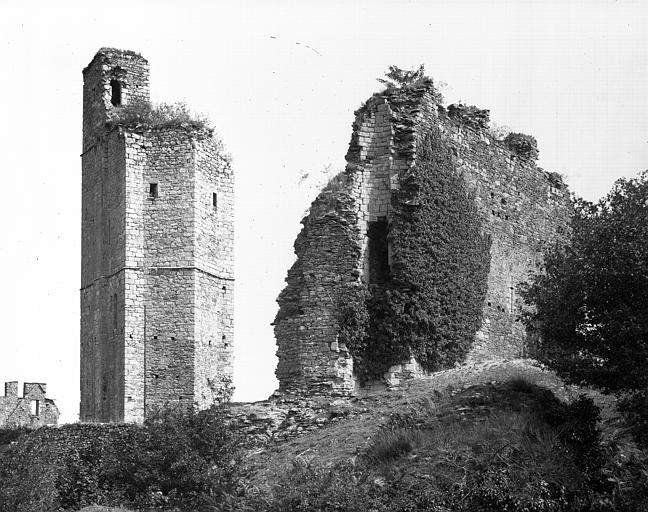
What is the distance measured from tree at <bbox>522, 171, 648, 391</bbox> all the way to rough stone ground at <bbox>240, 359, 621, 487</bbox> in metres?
1.41

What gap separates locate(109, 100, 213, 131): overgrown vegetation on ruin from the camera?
181 ft

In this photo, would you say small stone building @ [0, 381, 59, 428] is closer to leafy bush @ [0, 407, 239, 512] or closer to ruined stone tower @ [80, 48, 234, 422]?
ruined stone tower @ [80, 48, 234, 422]

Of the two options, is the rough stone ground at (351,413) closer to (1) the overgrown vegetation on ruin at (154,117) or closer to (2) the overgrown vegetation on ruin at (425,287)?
(2) the overgrown vegetation on ruin at (425,287)

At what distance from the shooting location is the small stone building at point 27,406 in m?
78.2

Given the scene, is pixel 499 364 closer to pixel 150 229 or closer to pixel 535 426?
pixel 535 426

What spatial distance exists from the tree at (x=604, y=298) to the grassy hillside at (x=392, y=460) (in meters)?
0.82

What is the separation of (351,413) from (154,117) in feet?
90.0

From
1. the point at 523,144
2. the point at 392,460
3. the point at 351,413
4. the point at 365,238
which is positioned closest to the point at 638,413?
the point at 392,460

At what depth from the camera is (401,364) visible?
31.7 m

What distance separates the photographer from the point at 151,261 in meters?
55.0

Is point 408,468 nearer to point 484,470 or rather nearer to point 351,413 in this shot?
point 484,470

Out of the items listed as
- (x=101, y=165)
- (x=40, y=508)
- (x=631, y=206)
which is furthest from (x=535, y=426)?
(x=101, y=165)

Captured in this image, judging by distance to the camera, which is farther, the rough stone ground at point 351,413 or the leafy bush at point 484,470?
the rough stone ground at point 351,413


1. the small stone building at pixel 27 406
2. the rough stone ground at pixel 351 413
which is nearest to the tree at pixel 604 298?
the rough stone ground at pixel 351 413
